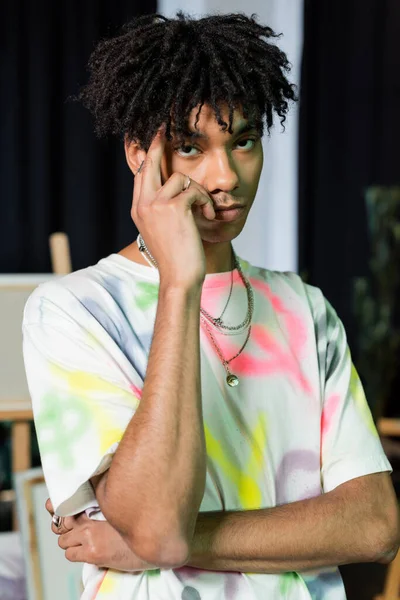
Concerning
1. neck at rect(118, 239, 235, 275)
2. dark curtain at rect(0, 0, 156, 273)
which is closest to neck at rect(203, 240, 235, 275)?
neck at rect(118, 239, 235, 275)

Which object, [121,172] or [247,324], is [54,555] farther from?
[121,172]

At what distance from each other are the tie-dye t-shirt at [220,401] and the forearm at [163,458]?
7 cm

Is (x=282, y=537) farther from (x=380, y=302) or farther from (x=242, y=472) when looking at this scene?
(x=380, y=302)

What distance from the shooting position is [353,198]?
4.43 meters

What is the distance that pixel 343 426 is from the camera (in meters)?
1.33

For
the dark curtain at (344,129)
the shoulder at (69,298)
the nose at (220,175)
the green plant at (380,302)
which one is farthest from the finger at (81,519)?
the green plant at (380,302)

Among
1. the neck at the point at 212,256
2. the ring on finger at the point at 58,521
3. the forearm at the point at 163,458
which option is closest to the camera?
the forearm at the point at 163,458

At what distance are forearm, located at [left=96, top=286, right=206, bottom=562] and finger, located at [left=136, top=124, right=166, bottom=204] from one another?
19cm

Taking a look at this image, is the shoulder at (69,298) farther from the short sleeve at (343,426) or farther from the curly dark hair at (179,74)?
the short sleeve at (343,426)

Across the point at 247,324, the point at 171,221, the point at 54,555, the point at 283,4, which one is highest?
the point at 283,4

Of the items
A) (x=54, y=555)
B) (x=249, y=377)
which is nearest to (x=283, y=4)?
(x=54, y=555)

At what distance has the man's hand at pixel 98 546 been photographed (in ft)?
3.82

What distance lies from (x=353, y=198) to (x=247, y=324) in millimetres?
3149

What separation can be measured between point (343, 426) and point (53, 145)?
7.56 ft
